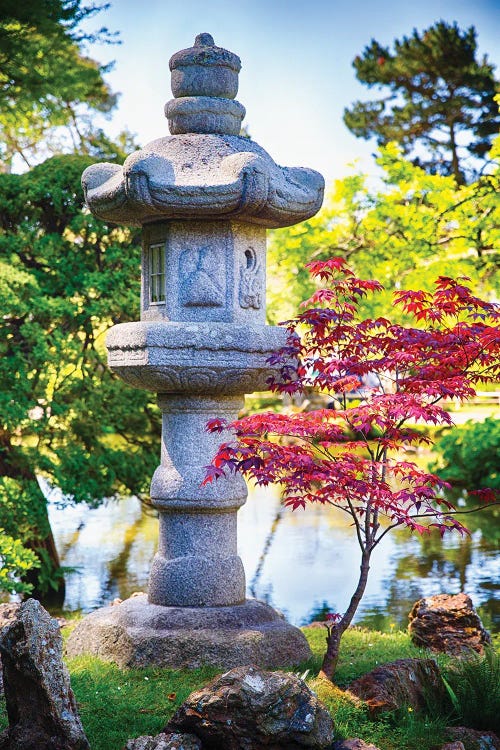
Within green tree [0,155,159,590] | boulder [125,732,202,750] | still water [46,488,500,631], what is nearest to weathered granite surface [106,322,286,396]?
boulder [125,732,202,750]

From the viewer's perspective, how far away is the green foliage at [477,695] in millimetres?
5470

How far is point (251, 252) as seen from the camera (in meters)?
6.84

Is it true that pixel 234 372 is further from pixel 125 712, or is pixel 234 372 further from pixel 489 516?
pixel 489 516

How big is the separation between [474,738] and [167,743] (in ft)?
6.00

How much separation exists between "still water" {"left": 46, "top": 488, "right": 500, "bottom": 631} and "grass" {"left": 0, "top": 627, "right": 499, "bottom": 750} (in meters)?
3.54

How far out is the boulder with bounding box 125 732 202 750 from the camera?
4527mm

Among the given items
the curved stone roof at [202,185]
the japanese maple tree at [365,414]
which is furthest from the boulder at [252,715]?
the curved stone roof at [202,185]

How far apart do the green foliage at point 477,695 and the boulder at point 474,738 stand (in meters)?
0.17

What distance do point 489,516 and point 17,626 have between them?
531 inches

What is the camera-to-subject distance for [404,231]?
16344mm

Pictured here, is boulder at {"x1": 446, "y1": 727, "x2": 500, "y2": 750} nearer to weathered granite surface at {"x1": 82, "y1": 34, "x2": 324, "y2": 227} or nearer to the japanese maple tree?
the japanese maple tree

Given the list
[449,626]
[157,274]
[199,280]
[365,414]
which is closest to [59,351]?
[157,274]

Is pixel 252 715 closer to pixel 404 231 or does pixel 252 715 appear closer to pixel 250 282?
pixel 250 282

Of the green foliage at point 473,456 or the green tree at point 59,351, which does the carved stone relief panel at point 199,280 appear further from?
the green foliage at point 473,456
